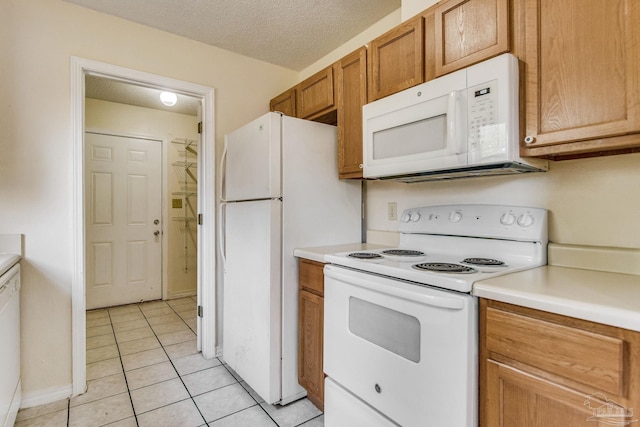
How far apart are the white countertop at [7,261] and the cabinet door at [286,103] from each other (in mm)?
1887

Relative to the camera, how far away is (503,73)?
1204mm

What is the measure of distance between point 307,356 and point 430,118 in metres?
1.43

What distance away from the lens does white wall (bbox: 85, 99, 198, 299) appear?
12.8ft

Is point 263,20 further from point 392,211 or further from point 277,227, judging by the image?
point 392,211

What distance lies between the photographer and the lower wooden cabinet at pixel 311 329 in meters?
1.74

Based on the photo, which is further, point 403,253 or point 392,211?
point 392,211

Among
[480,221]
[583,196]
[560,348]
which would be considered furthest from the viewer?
[480,221]

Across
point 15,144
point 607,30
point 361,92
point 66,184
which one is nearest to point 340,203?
point 361,92

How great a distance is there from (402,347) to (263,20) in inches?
89.3

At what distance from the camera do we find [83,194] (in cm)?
208

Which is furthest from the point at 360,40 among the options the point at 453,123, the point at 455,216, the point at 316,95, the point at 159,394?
the point at 159,394

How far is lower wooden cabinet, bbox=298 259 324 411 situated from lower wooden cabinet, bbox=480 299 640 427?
888 mm

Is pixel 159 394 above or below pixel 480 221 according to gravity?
below

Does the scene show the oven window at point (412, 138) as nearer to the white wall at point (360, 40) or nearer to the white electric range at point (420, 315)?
the white electric range at point (420, 315)
